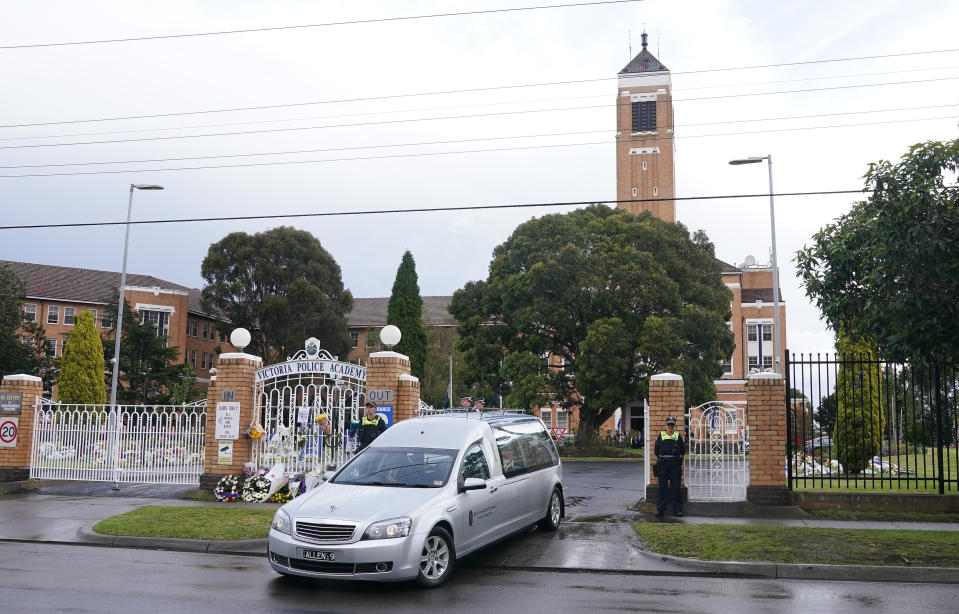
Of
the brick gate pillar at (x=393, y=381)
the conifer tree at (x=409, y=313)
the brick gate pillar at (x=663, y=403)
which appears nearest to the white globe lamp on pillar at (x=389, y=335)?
the brick gate pillar at (x=393, y=381)

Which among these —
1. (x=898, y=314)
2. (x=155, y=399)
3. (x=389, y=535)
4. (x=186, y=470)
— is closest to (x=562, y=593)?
(x=389, y=535)

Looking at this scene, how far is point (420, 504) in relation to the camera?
827 cm

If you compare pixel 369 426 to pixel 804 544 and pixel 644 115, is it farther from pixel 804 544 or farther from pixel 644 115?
pixel 644 115

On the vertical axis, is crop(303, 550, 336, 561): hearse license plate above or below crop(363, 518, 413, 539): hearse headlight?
below

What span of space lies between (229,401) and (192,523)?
4260 millimetres

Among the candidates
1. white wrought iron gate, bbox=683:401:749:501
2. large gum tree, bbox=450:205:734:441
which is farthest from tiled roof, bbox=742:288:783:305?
white wrought iron gate, bbox=683:401:749:501

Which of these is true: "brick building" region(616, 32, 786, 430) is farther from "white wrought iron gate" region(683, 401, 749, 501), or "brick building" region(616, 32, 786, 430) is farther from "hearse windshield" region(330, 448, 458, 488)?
"hearse windshield" region(330, 448, 458, 488)

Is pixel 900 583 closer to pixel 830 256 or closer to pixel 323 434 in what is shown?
pixel 830 256

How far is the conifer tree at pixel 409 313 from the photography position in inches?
2110

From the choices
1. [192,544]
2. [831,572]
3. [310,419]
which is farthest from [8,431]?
[831,572]

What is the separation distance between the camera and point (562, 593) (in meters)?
8.12

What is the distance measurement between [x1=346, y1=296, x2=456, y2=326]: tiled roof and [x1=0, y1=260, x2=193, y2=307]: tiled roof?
18.6 m

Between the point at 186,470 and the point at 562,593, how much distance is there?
35.7ft

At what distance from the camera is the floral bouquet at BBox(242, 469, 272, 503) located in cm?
1473
